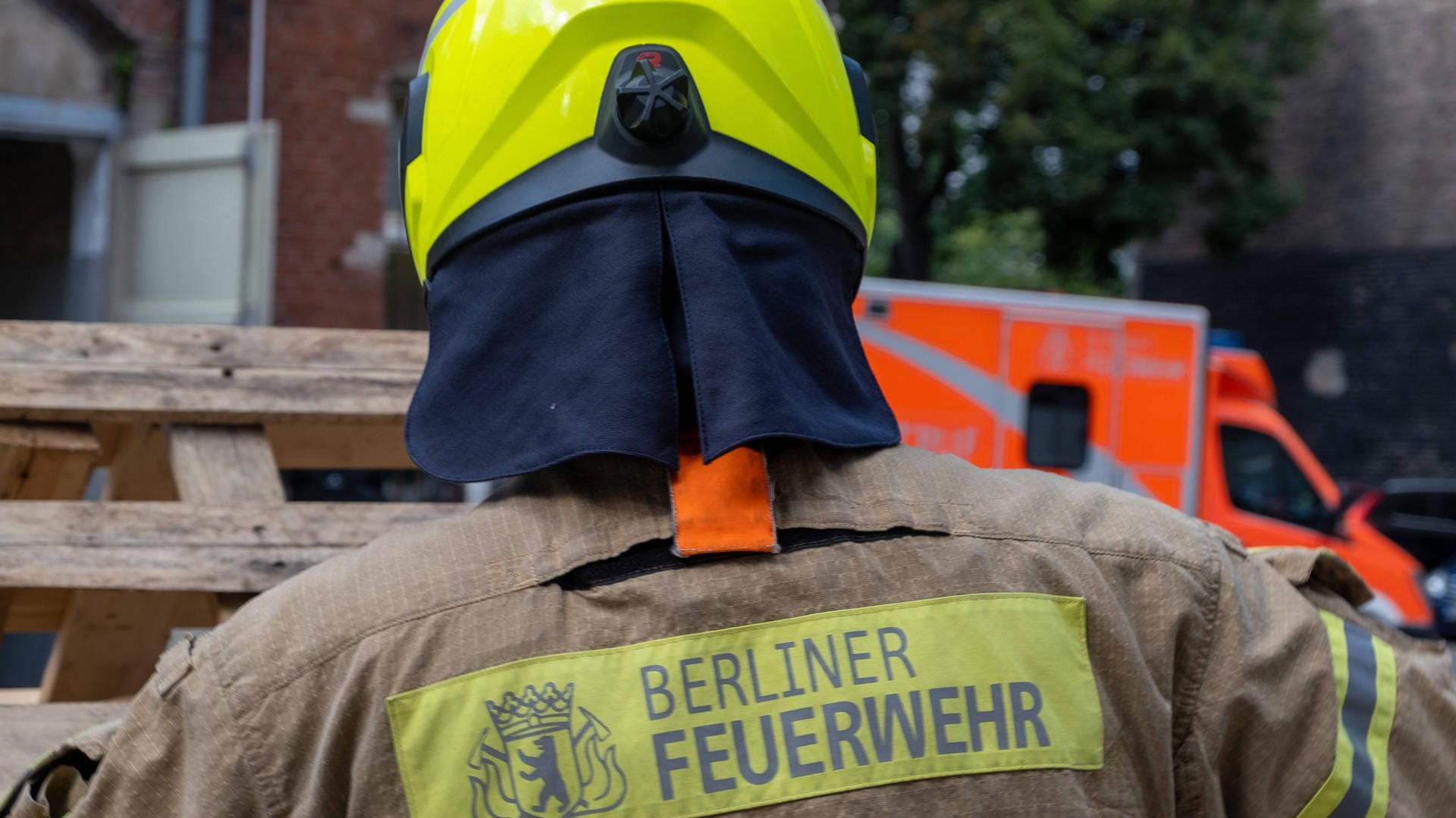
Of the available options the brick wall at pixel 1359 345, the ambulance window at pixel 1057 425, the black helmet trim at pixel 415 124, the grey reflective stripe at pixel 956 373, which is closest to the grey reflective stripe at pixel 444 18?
the black helmet trim at pixel 415 124

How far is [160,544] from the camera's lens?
192 cm

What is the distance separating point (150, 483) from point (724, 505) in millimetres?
1581

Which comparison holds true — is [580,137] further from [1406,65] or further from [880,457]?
[1406,65]

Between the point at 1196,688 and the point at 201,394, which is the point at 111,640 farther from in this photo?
the point at 1196,688

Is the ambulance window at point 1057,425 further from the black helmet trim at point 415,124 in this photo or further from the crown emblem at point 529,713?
the crown emblem at point 529,713

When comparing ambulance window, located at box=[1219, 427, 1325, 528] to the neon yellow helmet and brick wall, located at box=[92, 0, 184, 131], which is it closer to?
brick wall, located at box=[92, 0, 184, 131]

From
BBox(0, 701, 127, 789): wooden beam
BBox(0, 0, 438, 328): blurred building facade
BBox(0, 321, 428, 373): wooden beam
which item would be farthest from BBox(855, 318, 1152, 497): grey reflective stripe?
BBox(0, 701, 127, 789): wooden beam

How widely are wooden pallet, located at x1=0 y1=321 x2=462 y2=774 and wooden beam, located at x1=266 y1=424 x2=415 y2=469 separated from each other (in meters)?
0.12

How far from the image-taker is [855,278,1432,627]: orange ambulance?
7.52 m

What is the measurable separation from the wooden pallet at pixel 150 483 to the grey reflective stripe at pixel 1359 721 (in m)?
1.26

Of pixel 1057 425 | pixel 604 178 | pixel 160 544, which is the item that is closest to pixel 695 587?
pixel 604 178

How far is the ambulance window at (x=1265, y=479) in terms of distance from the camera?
26.9ft

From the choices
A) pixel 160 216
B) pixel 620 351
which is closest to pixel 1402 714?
pixel 620 351

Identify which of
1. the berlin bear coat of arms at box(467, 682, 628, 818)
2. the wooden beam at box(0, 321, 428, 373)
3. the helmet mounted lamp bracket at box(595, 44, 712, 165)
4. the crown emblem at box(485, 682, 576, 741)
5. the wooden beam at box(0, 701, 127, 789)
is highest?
the helmet mounted lamp bracket at box(595, 44, 712, 165)
